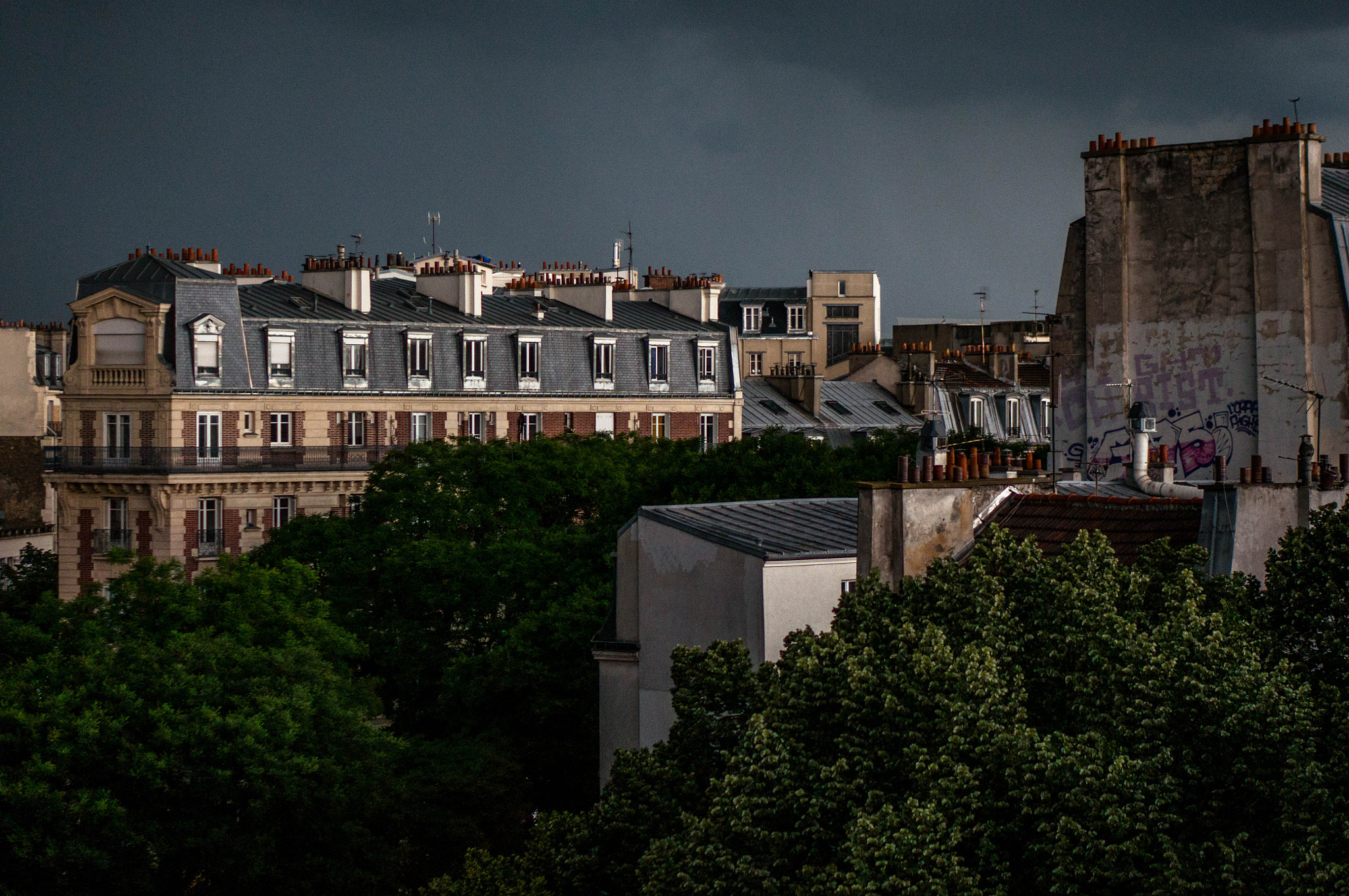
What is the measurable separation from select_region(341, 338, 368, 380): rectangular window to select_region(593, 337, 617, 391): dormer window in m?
10.9

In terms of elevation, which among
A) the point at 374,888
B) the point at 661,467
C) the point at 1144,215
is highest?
the point at 1144,215

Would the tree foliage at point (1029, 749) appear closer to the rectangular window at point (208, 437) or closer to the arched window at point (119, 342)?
the rectangular window at point (208, 437)

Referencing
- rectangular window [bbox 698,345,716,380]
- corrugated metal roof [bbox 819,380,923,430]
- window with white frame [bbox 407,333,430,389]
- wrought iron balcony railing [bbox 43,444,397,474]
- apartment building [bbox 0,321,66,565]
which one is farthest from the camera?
apartment building [bbox 0,321,66,565]

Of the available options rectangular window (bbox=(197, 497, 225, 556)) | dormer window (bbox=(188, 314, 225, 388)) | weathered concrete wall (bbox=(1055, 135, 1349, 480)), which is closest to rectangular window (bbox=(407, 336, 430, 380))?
dormer window (bbox=(188, 314, 225, 388))

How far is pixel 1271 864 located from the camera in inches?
623

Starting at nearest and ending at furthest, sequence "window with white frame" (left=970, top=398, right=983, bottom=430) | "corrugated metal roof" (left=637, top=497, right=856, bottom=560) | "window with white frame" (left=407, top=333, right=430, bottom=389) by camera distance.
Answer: "corrugated metal roof" (left=637, top=497, right=856, bottom=560), "window with white frame" (left=407, top=333, right=430, bottom=389), "window with white frame" (left=970, top=398, right=983, bottom=430)

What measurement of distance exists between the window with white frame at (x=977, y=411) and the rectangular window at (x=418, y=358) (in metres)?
29.9

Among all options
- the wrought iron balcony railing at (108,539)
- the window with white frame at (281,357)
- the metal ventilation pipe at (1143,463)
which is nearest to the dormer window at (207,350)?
the window with white frame at (281,357)

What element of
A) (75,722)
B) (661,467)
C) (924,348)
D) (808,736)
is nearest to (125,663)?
(75,722)

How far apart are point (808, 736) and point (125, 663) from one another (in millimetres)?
19880

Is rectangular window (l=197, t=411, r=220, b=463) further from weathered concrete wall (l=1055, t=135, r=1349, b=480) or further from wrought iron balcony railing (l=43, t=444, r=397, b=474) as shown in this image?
weathered concrete wall (l=1055, t=135, r=1349, b=480)

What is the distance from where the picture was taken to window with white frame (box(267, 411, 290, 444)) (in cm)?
7219

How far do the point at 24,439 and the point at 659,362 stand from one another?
41.0 meters

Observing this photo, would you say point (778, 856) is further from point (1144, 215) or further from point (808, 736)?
point (1144, 215)
